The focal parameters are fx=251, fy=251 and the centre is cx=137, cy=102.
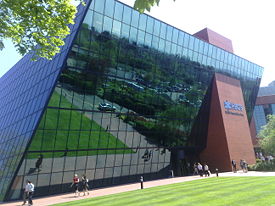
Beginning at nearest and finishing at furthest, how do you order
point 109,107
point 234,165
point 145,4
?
point 145,4, point 109,107, point 234,165

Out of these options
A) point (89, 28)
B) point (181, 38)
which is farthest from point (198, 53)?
point (89, 28)

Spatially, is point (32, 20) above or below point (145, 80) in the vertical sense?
below

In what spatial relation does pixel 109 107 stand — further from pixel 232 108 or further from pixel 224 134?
pixel 232 108

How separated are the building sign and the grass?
1797 centimetres

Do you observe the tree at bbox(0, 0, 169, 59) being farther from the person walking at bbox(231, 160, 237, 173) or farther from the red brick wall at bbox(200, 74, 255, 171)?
the red brick wall at bbox(200, 74, 255, 171)

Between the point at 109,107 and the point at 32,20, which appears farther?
the point at 109,107

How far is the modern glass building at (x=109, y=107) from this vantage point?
2152 centimetres

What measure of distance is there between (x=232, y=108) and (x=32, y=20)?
32597 mm

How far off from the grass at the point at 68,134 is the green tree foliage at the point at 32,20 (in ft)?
35.1

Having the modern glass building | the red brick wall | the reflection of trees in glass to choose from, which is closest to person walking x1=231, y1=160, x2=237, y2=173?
the red brick wall

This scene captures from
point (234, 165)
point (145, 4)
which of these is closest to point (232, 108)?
point (234, 165)

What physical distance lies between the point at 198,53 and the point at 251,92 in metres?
16.4

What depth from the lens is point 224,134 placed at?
33.6m

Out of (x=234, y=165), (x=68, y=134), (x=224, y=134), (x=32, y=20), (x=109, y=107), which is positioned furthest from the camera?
(x=224, y=134)
